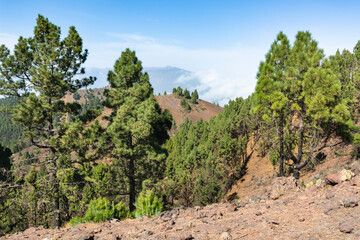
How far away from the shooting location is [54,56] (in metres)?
11.3

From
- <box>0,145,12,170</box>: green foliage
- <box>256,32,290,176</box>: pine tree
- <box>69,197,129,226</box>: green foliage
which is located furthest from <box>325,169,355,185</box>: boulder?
<box>0,145,12,170</box>: green foliage

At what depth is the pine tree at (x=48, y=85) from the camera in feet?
35.9

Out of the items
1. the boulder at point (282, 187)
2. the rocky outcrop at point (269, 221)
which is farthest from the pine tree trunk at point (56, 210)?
the boulder at point (282, 187)

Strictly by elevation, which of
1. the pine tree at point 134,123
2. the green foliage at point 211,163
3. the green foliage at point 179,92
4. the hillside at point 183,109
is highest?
the green foliage at point 179,92

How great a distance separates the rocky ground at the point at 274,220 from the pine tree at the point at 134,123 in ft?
18.6

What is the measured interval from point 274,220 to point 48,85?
11.4 m

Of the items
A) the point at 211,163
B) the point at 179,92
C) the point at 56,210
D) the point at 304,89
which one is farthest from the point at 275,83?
the point at 179,92

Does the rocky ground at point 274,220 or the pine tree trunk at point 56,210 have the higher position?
the rocky ground at point 274,220

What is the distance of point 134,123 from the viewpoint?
12062mm

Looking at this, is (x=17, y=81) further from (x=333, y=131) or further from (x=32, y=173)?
(x=333, y=131)

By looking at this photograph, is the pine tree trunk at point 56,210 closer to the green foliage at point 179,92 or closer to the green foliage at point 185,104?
the green foliage at point 185,104

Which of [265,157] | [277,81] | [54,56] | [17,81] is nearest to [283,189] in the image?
[277,81]

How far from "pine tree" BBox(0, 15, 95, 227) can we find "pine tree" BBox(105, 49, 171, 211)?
200cm

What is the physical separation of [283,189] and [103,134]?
366 inches
